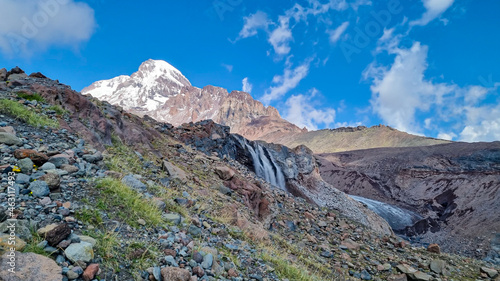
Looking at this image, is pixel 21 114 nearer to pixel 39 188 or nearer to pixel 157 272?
pixel 39 188

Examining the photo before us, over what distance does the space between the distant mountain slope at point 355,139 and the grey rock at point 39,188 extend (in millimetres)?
119327

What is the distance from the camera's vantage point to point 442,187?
48.8m

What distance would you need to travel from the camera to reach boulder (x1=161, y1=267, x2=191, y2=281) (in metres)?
2.78

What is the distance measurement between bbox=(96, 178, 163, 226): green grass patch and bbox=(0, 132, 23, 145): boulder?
173cm

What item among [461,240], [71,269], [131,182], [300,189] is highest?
[461,240]

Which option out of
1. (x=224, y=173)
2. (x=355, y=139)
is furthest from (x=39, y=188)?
(x=355, y=139)

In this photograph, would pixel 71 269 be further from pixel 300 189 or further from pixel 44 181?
pixel 300 189

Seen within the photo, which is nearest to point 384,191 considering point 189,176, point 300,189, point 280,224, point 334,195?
point 334,195

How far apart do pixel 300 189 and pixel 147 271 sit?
91.5ft

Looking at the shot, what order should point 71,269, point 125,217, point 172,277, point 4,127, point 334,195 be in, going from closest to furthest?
1. point 71,269
2. point 172,277
3. point 125,217
4. point 4,127
5. point 334,195

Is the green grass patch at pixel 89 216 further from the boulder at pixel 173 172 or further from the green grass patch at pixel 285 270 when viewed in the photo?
the boulder at pixel 173 172

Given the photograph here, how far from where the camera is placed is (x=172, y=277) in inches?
110

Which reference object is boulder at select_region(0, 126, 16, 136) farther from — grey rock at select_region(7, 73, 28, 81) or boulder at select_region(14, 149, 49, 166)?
grey rock at select_region(7, 73, 28, 81)

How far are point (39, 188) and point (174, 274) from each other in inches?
84.7
